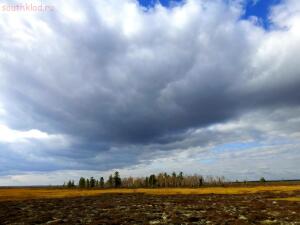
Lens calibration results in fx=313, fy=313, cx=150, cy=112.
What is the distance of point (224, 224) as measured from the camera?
3192 cm

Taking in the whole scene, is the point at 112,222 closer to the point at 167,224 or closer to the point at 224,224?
the point at 167,224

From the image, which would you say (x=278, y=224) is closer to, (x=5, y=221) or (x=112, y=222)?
(x=112, y=222)

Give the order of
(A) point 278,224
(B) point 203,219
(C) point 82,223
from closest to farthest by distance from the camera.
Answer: (A) point 278,224 < (C) point 82,223 < (B) point 203,219

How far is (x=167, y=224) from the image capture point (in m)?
31.8

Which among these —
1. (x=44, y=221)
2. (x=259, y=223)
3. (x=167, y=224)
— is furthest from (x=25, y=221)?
(x=259, y=223)

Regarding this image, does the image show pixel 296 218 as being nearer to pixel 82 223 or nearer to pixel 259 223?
pixel 259 223

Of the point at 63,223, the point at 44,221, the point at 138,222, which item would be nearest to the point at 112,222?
the point at 138,222

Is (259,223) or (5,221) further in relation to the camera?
(5,221)

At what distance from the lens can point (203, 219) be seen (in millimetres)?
35938

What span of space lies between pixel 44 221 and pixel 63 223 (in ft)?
13.0

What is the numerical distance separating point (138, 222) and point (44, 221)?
1113 cm

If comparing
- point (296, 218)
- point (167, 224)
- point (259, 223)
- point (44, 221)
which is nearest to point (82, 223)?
A: point (44, 221)

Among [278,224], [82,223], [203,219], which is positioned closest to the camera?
[278,224]

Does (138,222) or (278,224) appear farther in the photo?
(138,222)
